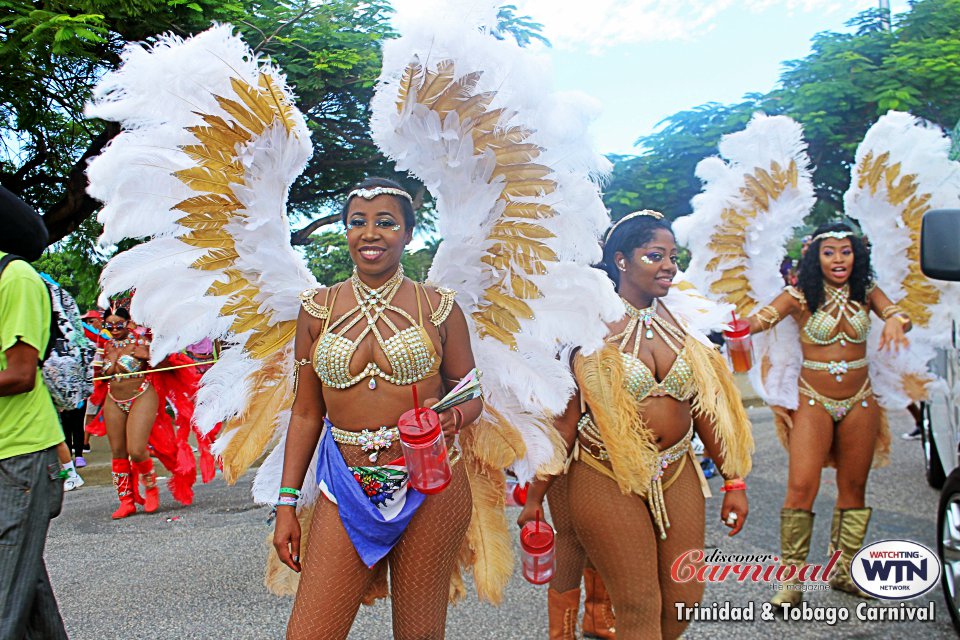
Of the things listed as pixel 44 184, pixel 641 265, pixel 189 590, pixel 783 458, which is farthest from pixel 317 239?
pixel 641 265

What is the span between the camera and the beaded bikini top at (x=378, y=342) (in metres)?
2.41

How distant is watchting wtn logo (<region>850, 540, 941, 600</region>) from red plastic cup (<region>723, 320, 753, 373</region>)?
1243mm

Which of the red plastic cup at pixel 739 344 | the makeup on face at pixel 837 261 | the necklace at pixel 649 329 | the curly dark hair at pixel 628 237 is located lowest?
the red plastic cup at pixel 739 344

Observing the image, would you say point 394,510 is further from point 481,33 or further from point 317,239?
point 317,239

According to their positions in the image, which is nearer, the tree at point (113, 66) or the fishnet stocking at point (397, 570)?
the fishnet stocking at point (397, 570)

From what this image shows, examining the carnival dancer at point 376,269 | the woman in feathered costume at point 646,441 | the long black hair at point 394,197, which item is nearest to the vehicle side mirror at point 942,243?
the woman in feathered costume at point 646,441

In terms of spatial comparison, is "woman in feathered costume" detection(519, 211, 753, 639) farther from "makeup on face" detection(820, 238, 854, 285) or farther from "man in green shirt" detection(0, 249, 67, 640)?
"man in green shirt" detection(0, 249, 67, 640)

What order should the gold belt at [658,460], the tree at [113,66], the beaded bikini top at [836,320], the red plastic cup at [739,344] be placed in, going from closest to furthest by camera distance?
the gold belt at [658,460]
the red plastic cup at [739,344]
the beaded bikini top at [836,320]
the tree at [113,66]

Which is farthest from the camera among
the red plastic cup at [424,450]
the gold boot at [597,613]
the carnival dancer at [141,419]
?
the carnival dancer at [141,419]

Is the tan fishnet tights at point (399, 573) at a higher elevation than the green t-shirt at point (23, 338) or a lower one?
lower

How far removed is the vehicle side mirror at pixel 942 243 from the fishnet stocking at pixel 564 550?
5.35ft

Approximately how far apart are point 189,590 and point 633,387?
325cm

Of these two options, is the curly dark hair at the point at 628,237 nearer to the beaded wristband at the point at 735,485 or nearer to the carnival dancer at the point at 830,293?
the beaded wristband at the point at 735,485

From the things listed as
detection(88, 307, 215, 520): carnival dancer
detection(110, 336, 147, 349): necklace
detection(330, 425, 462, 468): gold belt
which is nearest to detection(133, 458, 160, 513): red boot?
detection(88, 307, 215, 520): carnival dancer
